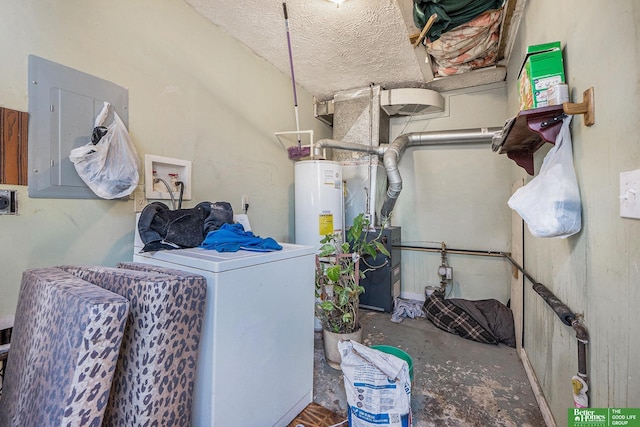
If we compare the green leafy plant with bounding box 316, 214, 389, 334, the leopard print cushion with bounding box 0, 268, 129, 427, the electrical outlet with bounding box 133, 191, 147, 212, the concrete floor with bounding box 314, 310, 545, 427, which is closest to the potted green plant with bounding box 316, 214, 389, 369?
the green leafy plant with bounding box 316, 214, 389, 334

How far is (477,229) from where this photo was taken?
127 inches

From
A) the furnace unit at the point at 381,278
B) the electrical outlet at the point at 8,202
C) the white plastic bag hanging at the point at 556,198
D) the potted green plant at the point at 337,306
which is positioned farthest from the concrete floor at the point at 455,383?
the electrical outlet at the point at 8,202

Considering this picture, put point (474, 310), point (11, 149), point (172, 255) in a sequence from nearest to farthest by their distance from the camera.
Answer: point (11, 149) → point (172, 255) → point (474, 310)

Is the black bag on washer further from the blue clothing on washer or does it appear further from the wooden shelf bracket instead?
the wooden shelf bracket

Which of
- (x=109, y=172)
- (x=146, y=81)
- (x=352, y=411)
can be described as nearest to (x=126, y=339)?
(x=109, y=172)

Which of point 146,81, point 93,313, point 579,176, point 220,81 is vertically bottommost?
point 93,313

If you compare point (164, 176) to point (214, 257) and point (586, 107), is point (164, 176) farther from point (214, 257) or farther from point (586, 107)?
point (586, 107)

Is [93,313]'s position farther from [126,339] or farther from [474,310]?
[474,310]

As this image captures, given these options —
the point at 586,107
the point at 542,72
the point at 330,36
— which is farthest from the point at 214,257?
the point at 330,36

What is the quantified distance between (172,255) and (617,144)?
1706 mm

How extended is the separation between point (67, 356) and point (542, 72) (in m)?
2.04

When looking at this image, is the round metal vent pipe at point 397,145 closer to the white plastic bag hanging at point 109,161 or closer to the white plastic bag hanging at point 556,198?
the white plastic bag hanging at point 109,161

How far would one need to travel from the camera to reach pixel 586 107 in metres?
0.96

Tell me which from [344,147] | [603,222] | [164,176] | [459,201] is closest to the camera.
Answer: [603,222]
